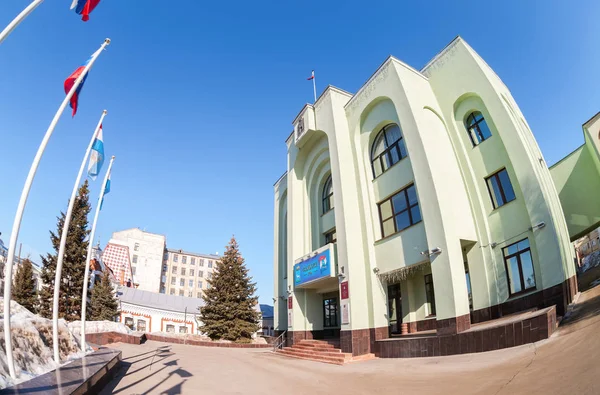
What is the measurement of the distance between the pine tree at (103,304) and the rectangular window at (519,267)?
32.5 m

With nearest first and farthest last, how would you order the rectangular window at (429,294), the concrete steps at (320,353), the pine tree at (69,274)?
the concrete steps at (320,353) → the rectangular window at (429,294) → the pine tree at (69,274)

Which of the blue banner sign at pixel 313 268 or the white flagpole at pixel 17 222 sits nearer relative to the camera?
the white flagpole at pixel 17 222

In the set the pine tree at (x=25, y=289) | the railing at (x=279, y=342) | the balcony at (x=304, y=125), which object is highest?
the balcony at (x=304, y=125)

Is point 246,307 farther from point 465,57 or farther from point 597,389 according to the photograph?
point 597,389

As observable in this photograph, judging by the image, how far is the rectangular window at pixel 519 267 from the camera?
11516 mm

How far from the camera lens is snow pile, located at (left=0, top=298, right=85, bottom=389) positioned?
224 inches

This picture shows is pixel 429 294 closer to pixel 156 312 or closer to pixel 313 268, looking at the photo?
pixel 313 268

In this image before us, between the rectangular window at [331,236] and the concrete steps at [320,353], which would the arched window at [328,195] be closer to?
the rectangular window at [331,236]

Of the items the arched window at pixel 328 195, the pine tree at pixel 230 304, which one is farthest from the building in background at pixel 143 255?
the arched window at pixel 328 195

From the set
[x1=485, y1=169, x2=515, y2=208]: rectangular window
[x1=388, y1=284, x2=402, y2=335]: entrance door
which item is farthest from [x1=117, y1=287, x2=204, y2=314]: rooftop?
[x1=485, y1=169, x2=515, y2=208]: rectangular window

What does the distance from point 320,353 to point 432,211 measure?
25.2 feet

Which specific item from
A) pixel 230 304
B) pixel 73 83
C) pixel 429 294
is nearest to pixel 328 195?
pixel 429 294

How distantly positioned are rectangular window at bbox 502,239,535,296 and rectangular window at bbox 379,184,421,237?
3408 millimetres

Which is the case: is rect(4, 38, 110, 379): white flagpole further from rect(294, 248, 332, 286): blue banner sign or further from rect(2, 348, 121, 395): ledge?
rect(294, 248, 332, 286): blue banner sign
